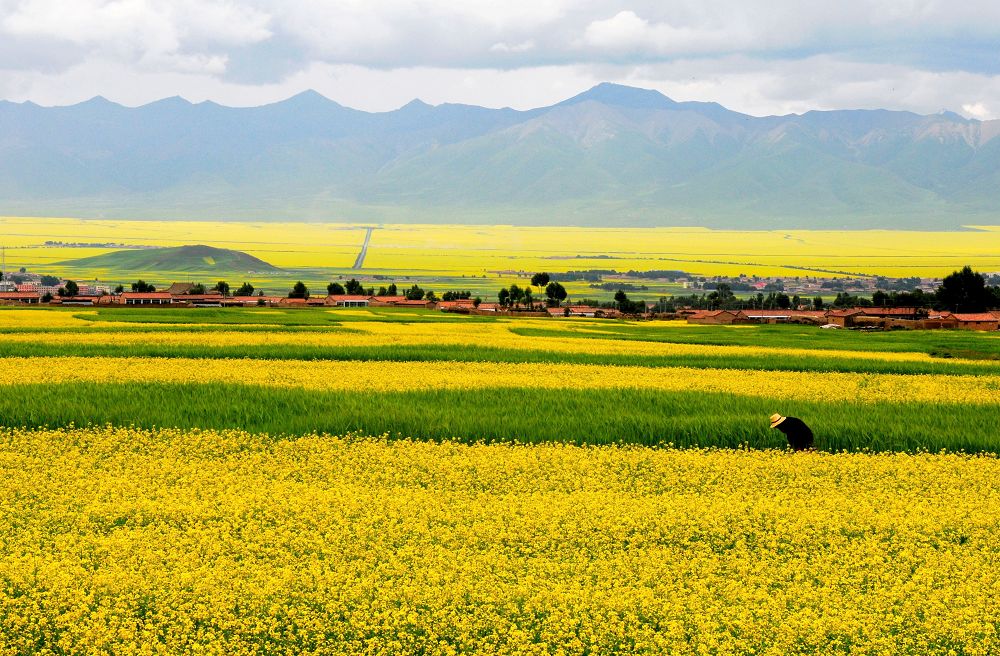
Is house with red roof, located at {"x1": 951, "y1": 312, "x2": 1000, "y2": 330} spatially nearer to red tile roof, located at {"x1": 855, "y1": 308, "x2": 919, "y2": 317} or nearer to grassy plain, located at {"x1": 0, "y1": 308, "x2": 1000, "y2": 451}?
red tile roof, located at {"x1": 855, "y1": 308, "x2": 919, "y2": 317}

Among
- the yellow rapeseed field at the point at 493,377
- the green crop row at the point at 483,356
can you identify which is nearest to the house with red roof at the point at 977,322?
the green crop row at the point at 483,356

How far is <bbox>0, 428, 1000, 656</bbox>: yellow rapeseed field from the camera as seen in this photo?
8852mm

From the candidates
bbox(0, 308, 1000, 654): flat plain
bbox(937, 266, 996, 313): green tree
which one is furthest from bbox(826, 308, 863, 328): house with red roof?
bbox(0, 308, 1000, 654): flat plain

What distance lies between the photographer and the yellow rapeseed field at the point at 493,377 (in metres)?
23.9

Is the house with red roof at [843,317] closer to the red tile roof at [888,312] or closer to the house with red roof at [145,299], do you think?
the red tile roof at [888,312]

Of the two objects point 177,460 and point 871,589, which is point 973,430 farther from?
point 177,460

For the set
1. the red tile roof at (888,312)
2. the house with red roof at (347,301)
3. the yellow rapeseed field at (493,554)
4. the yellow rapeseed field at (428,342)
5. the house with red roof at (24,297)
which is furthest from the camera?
the house with red roof at (347,301)

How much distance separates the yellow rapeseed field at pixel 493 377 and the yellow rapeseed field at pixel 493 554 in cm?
854

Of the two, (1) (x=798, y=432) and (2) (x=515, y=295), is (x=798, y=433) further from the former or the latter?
(2) (x=515, y=295)

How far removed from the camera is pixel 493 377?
26.9 m

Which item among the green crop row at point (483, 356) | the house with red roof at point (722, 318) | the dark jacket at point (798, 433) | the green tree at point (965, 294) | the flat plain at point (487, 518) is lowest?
the house with red roof at point (722, 318)

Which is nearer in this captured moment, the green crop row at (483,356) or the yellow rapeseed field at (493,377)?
the yellow rapeseed field at (493,377)

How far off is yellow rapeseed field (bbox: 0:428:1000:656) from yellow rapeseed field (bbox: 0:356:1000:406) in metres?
8.54

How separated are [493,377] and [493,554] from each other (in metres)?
16.4
